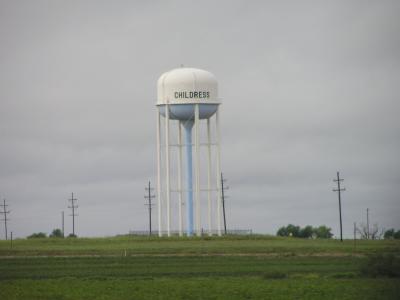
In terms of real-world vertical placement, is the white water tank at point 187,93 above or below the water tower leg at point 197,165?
above

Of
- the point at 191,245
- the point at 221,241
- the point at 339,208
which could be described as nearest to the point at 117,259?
the point at 191,245

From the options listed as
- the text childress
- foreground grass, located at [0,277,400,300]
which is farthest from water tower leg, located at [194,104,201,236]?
foreground grass, located at [0,277,400,300]

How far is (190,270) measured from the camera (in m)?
68.9

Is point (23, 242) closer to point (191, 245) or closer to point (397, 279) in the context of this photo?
point (191, 245)

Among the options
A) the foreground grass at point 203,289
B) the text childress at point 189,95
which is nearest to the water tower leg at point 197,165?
the text childress at point 189,95

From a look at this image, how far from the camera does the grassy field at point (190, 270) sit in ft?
180

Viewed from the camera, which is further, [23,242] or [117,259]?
[23,242]

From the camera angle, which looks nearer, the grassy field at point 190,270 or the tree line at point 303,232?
the grassy field at point 190,270

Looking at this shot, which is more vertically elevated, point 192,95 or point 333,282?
point 192,95

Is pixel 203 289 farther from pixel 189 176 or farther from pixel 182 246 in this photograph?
pixel 189 176

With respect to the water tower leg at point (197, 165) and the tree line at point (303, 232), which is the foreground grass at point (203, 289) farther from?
the tree line at point (303, 232)

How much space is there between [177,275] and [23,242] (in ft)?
150

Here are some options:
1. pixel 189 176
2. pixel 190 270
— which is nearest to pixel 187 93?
pixel 189 176

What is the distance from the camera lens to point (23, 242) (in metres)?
109
